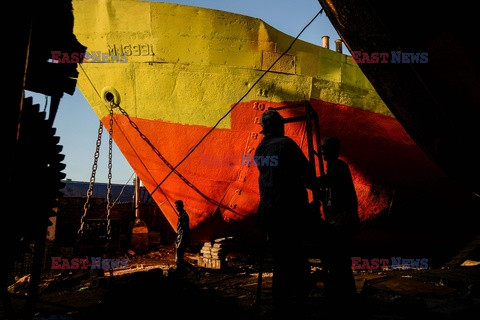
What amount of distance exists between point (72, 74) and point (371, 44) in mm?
2301

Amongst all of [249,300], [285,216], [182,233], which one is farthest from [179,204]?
[285,216]

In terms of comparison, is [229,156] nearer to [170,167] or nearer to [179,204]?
[170,167]

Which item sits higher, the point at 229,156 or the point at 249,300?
the point at 229,156

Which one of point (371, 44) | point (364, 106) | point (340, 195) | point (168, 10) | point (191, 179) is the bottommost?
point (340, 195)

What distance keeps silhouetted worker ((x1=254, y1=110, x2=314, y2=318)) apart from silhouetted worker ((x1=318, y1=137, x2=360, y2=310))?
0.38 meters

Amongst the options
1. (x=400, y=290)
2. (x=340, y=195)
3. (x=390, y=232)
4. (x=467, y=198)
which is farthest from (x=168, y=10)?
(x=467, y=198)

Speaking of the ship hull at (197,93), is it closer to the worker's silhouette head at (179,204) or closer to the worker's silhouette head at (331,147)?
the worker's silhouette head at (179,204)

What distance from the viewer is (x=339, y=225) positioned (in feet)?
9.22

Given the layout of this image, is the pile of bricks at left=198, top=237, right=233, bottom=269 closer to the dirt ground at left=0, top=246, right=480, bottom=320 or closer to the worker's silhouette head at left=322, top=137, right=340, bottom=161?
the dirt ground at left=0, top=246, right=480, bottom=320

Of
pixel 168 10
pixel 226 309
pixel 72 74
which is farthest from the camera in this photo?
pixel 168 10

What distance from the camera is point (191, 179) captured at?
5523mm

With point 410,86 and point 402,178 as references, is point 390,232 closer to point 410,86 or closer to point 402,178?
point 402,178

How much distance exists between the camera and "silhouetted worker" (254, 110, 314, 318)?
7.14ft

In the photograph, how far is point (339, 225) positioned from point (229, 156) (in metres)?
2.97
